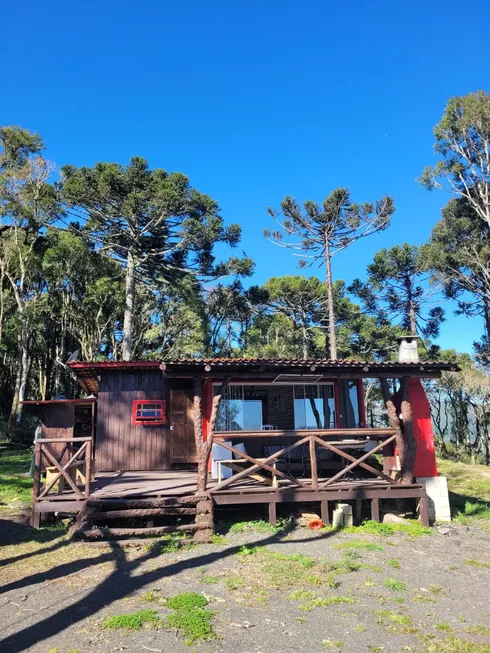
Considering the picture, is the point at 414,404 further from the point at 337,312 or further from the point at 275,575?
the point at 337,312

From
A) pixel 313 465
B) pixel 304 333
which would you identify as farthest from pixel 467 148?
pixel 313 465

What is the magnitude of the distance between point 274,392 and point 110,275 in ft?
55.3

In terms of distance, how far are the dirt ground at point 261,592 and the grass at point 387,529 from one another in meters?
0.23

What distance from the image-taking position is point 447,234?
2511 centimetres

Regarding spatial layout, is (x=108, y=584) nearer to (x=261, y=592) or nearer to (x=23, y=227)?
(x=261, y=592)

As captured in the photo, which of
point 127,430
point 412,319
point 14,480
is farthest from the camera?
point 412,319

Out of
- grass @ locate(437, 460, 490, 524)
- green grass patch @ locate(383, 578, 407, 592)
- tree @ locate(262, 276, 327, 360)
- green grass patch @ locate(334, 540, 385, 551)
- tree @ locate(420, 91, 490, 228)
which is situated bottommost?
grass @ locate(437, 460, 490, 524)

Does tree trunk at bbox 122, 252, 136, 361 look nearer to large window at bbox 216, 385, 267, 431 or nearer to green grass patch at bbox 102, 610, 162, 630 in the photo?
large window at bbox 216, 385, 267, 431

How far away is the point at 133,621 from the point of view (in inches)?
167

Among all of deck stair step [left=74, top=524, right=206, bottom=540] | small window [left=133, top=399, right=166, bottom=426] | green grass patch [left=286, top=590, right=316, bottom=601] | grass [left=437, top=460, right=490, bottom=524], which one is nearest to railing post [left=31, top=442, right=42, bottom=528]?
deck stair step [left=74, top=524, right=206, bottom=540]

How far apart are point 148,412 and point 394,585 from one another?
785 centimetres

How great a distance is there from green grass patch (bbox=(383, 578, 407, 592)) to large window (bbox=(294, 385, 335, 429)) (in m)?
6.47

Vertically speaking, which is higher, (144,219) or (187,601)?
(144,219)

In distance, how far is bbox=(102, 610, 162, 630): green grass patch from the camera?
4180 millimetres
